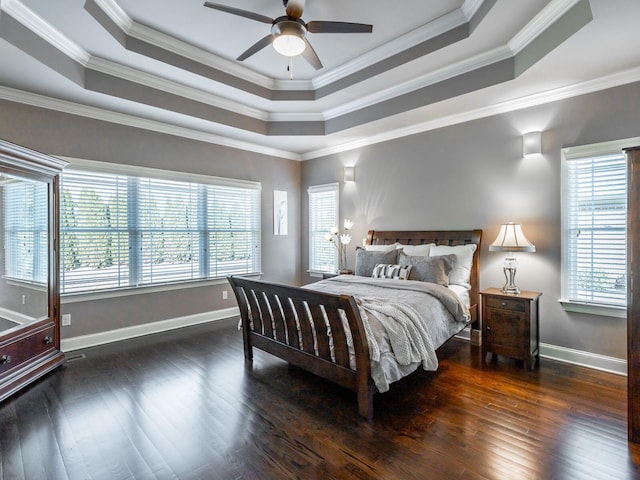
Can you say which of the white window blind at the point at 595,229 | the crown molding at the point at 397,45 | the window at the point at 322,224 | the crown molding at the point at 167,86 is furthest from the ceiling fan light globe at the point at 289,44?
the window at the point at 322,224

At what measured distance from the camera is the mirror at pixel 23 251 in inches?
109

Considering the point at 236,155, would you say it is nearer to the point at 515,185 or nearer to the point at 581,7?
the point at 515,185

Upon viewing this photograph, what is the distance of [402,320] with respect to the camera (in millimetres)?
2500

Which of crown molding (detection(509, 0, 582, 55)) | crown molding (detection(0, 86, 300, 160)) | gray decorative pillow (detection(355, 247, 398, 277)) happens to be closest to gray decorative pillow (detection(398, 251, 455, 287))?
gray decorative pillow (detection(355, 247, 398, 277))

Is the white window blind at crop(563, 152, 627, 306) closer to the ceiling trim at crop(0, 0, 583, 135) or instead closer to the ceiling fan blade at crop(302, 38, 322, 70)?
the ceiling trim at crop(0, 0, 583, 135)

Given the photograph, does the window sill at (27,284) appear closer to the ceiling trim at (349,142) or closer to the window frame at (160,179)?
the window frame at (160,179)

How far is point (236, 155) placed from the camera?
5234 millimetres

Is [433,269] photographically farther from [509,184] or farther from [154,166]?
[154,166]

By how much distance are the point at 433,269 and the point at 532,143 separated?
1.70 m

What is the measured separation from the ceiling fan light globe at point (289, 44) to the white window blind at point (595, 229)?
9.49 ft

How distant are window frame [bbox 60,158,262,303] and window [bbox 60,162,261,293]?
0.06 feet

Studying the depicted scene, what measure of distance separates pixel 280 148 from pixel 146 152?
2.17 m

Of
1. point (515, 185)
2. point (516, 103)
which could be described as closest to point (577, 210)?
point (515, 185)

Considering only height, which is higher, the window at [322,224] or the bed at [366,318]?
the window at [322,224]
